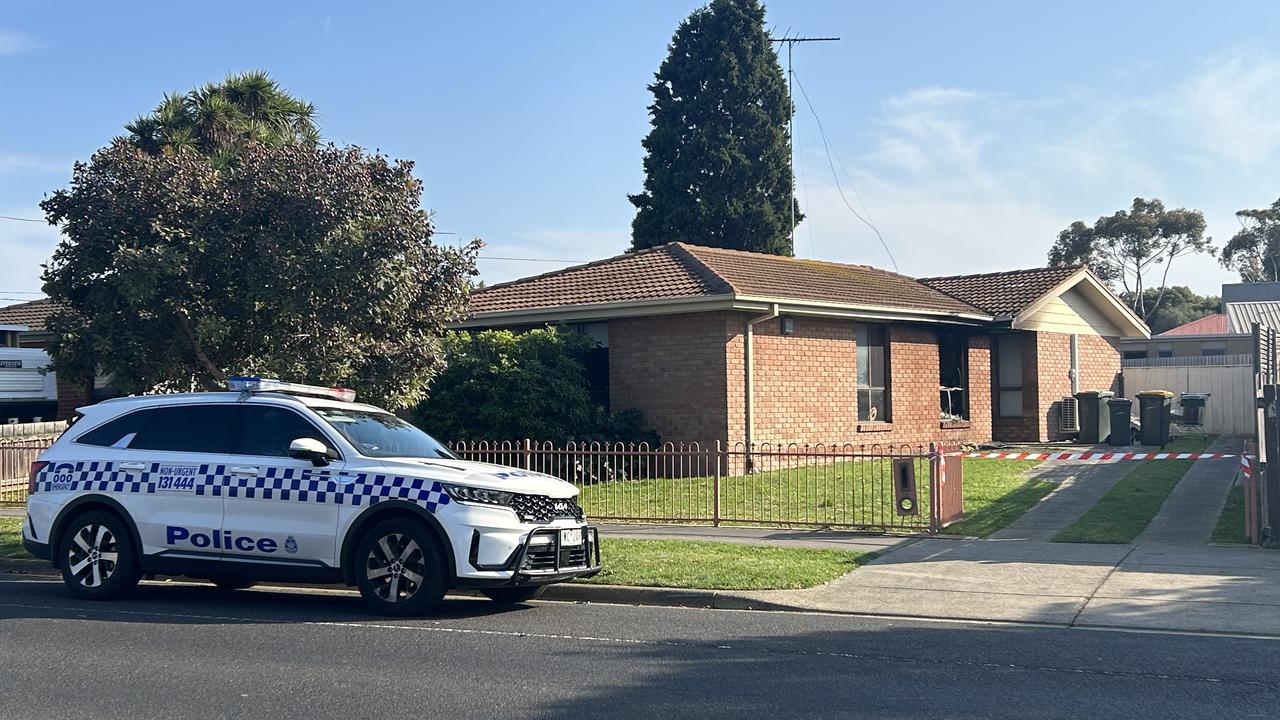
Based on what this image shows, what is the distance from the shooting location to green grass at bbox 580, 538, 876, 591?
1039 centimetres

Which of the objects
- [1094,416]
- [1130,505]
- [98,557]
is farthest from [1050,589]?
[1094,416]

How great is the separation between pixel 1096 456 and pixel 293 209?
1353 centimetres

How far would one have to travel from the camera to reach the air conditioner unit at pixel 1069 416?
2569 cm

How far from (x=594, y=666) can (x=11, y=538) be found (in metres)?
8.71

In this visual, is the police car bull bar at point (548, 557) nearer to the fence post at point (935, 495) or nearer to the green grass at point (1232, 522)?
the fence post at point (935, 495)

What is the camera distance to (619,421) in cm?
1967

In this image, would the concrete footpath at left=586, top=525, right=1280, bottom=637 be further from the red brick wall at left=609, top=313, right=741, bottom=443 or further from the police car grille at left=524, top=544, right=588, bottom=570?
the red brick wall at left=609, top=313, right=741, bottom=443

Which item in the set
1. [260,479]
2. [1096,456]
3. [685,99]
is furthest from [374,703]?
[685,99]

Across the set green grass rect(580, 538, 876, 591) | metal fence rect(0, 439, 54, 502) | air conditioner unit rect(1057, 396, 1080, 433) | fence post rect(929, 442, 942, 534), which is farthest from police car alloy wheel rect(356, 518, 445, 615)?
air conditioner unit rect(1057, 396, 1080, 433)

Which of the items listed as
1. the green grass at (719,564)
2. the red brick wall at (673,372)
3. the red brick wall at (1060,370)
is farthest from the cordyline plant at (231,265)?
the red brick wall at (1060,370)

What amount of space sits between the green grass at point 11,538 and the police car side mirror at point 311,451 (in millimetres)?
4629

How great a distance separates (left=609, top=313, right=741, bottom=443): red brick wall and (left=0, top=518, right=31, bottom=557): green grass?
353 inches

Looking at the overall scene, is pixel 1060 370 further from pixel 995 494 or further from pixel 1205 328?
pixel 1205 328

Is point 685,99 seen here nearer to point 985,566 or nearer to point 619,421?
point 619,421
